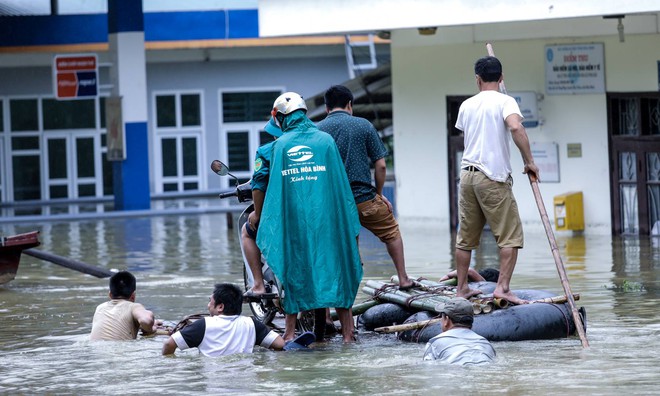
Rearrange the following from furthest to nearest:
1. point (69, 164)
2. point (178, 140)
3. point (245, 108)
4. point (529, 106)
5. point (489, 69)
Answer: point (245, 108)
point (178, 140)
point (69, 164)
point (529, 106)
point (489, 69)

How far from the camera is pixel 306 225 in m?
10.0

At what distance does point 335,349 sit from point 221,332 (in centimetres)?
91

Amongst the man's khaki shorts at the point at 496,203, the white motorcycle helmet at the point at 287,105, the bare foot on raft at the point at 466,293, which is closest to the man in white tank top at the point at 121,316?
the white motorcycle helmet at the point at 287,105

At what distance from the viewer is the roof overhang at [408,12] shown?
18172 millimetres

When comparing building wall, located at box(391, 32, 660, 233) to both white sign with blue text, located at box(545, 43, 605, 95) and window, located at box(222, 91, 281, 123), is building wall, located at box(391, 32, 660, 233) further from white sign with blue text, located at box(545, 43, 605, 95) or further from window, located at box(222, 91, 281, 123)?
window, located at box(222, 91, 281, 123)

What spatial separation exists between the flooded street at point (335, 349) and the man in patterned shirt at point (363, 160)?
0.87 m

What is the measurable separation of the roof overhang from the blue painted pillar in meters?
8.71

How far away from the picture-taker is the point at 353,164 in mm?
10578

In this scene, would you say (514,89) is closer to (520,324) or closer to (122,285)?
(520,324)

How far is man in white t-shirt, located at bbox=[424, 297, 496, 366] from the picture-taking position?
9.01 metres

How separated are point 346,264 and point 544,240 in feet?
33.5

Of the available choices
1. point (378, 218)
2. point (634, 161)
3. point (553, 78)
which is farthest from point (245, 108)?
point (378, 218)

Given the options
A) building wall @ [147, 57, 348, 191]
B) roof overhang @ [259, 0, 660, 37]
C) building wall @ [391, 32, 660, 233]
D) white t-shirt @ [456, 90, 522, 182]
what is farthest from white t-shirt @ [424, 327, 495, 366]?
building wall @ [147, 57, 348, 191]

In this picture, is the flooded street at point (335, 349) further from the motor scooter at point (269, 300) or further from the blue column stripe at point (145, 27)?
the blue column stripe at point (145, 27)
